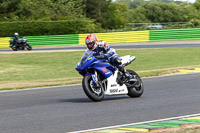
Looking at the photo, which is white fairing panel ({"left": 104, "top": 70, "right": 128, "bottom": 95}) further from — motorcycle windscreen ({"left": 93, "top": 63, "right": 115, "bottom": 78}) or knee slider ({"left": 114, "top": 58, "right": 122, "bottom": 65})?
knee slider ({"left": 114, "top": 58, "right": 122, "bottom": 65})

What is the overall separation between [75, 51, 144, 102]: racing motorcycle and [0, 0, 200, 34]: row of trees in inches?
1458

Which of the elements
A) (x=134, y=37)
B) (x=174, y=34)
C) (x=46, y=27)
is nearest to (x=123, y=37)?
(x=134, y=37)

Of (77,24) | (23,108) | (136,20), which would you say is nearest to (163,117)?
(23,108)

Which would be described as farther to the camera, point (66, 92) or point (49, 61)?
point (49, 61)

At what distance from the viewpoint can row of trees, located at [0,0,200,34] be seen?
178ft

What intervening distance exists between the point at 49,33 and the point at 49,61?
1917cm

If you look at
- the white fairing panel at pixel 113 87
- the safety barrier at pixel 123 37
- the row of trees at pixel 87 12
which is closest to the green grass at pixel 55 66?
the white fairing panel at pixel 113 87

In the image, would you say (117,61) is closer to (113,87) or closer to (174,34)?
(113,87)

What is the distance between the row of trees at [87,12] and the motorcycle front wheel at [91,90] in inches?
1475

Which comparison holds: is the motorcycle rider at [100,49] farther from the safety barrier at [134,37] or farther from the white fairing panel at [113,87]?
the safety barrier at [134,37]

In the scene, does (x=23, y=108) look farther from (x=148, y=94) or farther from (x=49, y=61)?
(x=49, y=61)

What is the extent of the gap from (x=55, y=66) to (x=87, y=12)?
51.0 meters

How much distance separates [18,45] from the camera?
33.4m

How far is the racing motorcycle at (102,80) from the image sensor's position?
8.66 m
